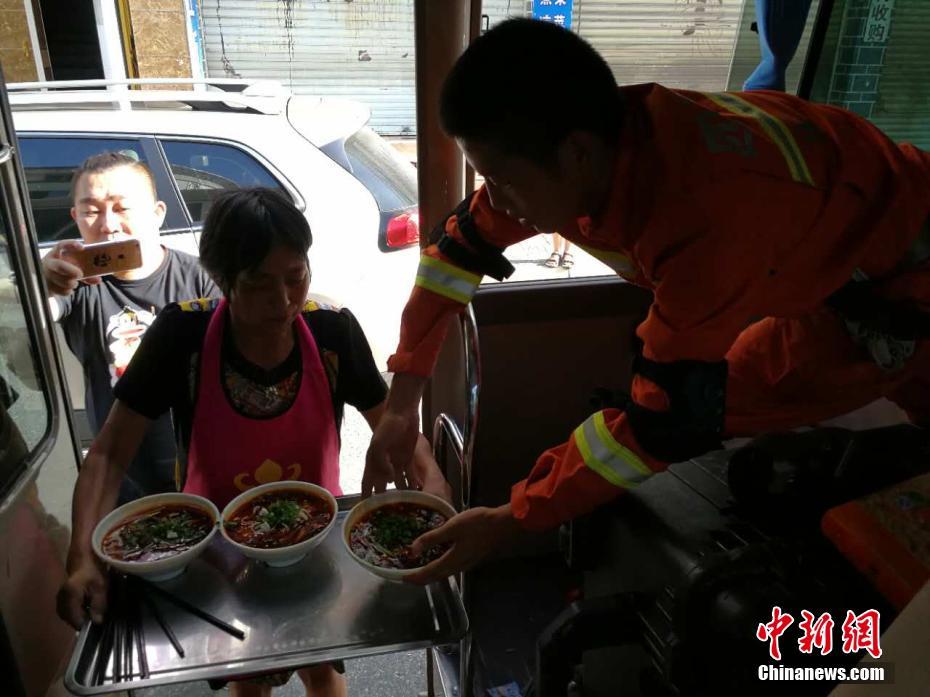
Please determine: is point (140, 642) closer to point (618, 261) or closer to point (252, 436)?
point (252, 436)

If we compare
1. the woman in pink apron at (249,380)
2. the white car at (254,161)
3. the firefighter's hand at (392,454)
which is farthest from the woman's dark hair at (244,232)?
the white car at (254,161)

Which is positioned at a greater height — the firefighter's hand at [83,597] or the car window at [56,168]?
the car window at [56,168]

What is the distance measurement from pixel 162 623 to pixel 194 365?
1.94 ft

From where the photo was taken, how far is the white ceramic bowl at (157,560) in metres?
1.06

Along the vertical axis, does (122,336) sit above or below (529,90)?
below

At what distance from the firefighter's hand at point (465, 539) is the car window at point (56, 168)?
2377mm

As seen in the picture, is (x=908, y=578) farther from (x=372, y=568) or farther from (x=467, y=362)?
(x=467, y=362)

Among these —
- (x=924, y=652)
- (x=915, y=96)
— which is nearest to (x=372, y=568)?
(x=924, y=652)

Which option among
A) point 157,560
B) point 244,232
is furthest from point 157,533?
point 244,232

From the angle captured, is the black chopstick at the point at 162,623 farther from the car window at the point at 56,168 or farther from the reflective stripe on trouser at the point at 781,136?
the car window at the point at 56,168

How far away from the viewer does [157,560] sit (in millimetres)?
1075

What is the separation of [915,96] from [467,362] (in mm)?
1971

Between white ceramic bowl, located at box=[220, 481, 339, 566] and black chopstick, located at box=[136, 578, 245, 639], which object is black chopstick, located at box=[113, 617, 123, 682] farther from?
white ceramic bowl, located at box=[220, 481, 339, 566]

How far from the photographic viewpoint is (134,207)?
209 cm
